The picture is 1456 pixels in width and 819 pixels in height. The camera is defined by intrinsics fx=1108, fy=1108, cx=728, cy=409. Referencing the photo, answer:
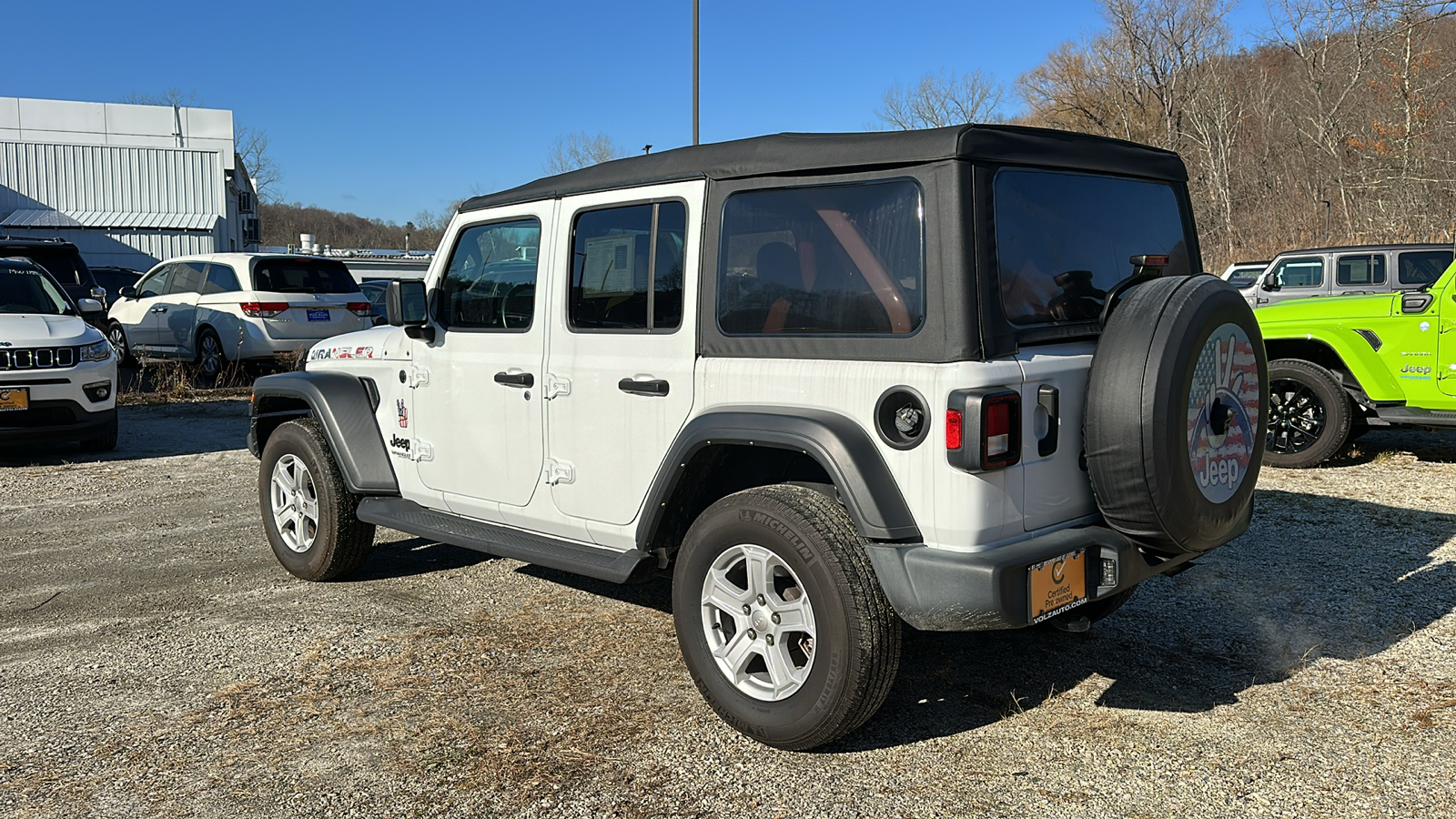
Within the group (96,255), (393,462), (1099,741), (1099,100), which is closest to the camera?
(1099,741)

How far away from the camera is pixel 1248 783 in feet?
10.7

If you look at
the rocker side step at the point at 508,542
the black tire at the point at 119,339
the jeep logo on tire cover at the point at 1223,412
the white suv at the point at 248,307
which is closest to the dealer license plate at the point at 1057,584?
the jeep logo on tire cover at the point at 1223,412

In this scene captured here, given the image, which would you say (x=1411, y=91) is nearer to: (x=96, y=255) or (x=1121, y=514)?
(x=1121, y=514)

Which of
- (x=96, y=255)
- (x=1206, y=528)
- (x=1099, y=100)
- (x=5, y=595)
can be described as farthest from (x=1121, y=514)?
(x=1099, y=100)

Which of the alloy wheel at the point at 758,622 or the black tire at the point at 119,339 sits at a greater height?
the black tire at the point at 119,339

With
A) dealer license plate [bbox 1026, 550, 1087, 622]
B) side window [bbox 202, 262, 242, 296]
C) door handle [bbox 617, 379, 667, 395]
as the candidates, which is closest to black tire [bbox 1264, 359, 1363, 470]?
dealer license plate [bbox 1026, 550, 1087, 622]

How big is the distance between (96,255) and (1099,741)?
41.1 meters

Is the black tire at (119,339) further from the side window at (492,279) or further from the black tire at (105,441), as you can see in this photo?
the side window at (492,279)

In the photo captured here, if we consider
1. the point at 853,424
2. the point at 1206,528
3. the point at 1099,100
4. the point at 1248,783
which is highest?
the point at 1099,100

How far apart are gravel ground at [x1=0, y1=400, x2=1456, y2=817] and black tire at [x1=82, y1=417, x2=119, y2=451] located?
3.44 metres

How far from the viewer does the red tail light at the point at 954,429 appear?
3.10 meters

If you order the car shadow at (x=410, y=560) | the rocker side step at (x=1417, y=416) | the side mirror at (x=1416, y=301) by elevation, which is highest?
the side mirror at (x=1416, y=301)

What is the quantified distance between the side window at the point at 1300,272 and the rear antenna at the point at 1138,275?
1271 cm

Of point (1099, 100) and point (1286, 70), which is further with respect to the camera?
point (1099, 100)
